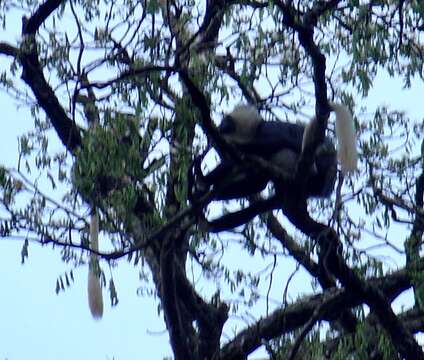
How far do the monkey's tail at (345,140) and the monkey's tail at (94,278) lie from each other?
3.40 feet

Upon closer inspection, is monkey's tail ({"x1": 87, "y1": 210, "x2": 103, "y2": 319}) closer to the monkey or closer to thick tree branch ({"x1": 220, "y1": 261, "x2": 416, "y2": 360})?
thick tree branch ({"x1": 220, "y1": 261, "x2": 416, "y2": 360})

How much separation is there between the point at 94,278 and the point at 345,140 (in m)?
1.20

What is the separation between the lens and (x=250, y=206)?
218 inches

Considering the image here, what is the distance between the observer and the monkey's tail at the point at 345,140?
4730 mm

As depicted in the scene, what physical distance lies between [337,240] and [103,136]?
1.02 metres

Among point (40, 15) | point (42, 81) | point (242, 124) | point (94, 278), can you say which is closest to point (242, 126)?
point (242, 124)

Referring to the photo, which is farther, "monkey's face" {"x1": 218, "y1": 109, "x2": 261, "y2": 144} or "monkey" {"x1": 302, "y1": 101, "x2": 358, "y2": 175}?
"monkey's face" {"x1": 218, "y1": 109, "x2": 261, "y2": 144}

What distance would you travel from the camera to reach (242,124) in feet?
18.9

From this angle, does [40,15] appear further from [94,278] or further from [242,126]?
[94,278]

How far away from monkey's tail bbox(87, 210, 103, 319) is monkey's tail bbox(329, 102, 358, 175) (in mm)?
1038

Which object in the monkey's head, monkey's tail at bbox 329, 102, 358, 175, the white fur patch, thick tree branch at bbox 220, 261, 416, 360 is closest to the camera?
monkey's tail at bbox 329, 102, 358, 175

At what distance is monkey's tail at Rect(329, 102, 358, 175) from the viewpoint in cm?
473

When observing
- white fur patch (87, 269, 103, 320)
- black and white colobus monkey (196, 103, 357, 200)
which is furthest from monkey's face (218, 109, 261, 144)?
white fur patch (87, 269, 103, 320)

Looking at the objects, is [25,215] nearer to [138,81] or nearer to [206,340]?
[138,81]
